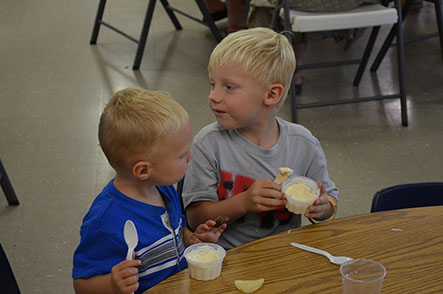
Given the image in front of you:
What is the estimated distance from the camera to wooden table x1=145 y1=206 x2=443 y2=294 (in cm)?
116

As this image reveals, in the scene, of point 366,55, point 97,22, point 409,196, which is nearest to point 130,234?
point 409,196

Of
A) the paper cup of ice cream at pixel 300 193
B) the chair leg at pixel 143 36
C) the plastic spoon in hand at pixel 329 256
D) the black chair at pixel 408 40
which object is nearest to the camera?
the plastic spoon in hand at pixel 329 256

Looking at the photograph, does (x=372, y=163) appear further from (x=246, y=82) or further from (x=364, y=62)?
(x=246, y=82)

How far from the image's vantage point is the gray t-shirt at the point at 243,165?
1.58 m

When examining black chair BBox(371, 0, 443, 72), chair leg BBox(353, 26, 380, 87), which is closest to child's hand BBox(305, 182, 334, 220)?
black chair BBox(371, 0, 443, 72)

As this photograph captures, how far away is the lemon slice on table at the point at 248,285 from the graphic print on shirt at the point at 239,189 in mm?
470

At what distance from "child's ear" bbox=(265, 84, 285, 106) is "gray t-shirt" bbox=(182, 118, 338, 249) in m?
0.09

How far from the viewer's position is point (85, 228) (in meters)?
1.30

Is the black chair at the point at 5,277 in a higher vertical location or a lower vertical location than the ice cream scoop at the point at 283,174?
lower

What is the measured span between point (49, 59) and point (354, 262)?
11.2 ft

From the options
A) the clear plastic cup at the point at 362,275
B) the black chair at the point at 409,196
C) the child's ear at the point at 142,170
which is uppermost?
the child's ear at the point at 142,170

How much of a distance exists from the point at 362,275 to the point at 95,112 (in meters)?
2.58

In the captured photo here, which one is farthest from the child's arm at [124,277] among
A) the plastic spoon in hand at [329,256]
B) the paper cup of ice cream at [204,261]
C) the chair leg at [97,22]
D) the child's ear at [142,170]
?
the chair leg at [97,22]

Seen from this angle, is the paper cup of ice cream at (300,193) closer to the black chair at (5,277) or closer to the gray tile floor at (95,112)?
the black chair at (5,277)
